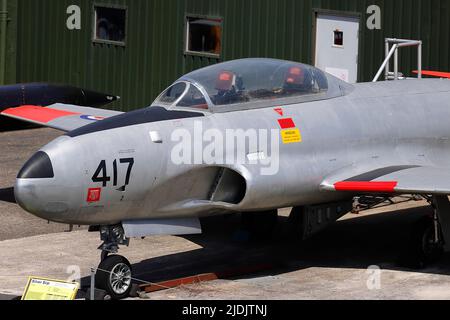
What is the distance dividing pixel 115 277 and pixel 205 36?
40.5 ft

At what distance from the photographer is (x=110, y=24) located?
83.5 feet

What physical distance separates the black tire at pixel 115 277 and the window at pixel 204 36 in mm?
11863

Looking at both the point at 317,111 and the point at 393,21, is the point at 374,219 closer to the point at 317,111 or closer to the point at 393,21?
the point at 317,111

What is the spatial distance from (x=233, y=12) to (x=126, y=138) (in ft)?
38.1

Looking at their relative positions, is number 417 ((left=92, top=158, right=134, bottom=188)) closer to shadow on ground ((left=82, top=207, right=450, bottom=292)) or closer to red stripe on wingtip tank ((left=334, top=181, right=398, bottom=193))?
shadow on ground ((left=82, top=207, right=450, bottom=292))

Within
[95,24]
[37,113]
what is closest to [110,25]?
[95,24]

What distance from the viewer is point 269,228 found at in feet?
50.2

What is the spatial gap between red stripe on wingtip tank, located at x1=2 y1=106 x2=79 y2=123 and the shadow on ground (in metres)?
3.33

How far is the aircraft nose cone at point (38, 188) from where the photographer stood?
11.3 m

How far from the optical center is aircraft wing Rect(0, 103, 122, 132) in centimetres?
1717

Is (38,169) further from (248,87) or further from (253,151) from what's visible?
(248,87)

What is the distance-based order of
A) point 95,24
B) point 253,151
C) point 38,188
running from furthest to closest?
point 95,24 → point 253,151 → point 38,188

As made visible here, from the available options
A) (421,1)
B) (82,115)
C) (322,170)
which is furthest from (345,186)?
(421,1)

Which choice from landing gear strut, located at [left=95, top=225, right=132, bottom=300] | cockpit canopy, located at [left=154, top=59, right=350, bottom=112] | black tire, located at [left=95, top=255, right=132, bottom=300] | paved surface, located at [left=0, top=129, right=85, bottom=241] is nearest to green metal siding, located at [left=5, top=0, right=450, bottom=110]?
paved surface, located at [left=0, top=129, right=85, bottom=241]
